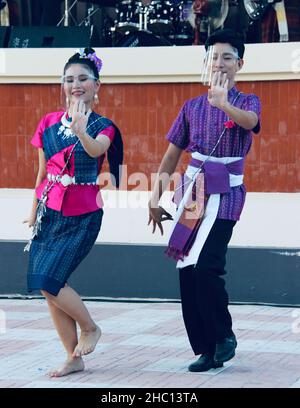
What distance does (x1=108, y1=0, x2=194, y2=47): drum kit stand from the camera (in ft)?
35.7

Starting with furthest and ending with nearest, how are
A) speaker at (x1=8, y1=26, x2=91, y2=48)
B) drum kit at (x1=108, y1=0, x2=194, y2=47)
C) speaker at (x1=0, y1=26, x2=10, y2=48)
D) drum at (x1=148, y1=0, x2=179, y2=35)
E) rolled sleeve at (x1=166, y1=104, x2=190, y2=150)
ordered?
drum at (x1=148, y1=0, x2=179, y2=35) → drum kit at (x1=108, y1=0, x2=194, y2=47) → speaker at (x1=0, y1=26, x2=10, y2=48) → speaker at (x1=8, y1=26, x2=91, y2=48) → rolled sleeve at (x1=166, y1=104, x2=190, y2=150)

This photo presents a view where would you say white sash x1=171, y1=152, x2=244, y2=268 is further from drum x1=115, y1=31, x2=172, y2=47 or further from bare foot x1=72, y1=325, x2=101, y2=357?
drum x1=115, y1=31, x2=172, y2=47

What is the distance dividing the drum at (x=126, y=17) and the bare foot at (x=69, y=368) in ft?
15.5

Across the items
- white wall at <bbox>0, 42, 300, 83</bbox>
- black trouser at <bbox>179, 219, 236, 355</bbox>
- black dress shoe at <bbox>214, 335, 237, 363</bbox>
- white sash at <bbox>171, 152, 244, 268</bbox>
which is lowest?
black dress shoe at <bbox>214, 335, 237, 363</bbox>

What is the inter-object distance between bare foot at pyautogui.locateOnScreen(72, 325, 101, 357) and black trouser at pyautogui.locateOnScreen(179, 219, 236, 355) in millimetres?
556

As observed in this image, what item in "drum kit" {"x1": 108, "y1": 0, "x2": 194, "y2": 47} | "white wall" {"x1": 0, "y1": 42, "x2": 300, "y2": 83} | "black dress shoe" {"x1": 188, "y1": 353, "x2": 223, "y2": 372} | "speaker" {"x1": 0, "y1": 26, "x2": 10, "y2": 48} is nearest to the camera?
"black dress shoe" {"x1": 188, "y1": 353, "x2": 223, "y2": 372}

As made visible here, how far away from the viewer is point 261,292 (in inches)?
375

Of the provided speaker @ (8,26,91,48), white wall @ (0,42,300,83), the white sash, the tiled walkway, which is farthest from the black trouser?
speaker @ (8,26,91,48)

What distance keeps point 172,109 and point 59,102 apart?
3.23 feet

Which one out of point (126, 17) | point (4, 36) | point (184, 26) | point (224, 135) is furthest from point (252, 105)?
point (126, 17)

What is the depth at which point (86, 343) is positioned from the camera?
7078 mm

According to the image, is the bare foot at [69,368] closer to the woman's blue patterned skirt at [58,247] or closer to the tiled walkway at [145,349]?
the tiled walkway at [145,349]

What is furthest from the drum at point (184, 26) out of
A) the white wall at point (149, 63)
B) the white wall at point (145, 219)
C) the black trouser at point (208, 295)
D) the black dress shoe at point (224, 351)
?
the black dress shoe at point (224, 351)
